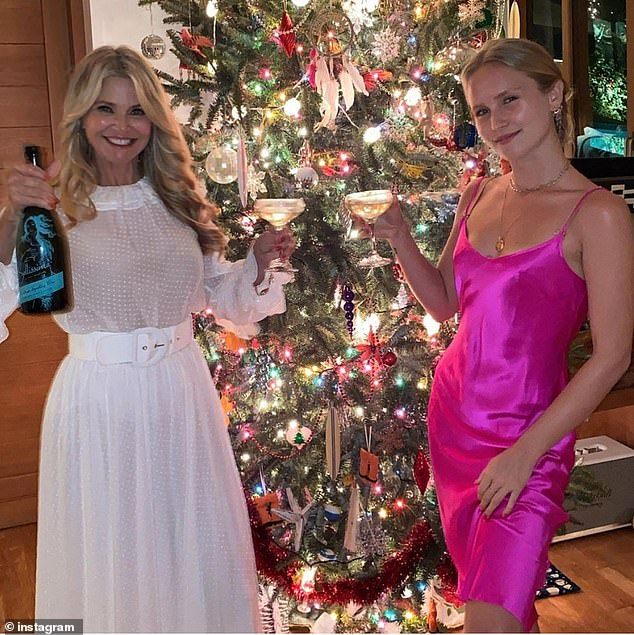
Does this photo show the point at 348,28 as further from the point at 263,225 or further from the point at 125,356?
the point at 125,356

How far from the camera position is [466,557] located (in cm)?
171

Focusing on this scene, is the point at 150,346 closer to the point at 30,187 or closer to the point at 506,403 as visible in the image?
the point at 30,187

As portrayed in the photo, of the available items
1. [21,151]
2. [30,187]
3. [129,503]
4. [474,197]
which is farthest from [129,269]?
[21,151]

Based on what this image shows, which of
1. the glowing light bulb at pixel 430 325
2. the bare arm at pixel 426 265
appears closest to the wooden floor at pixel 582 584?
the glowing light bulb at pixel 430 325

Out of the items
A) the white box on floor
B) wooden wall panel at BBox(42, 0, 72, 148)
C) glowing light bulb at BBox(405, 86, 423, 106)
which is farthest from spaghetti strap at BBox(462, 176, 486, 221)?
wooden wall panel at BBox(42, 0, 72, 148)

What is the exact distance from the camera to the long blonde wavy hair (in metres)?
1.71

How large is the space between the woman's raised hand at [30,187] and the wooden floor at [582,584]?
5.84 ft

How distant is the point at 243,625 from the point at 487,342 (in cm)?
89

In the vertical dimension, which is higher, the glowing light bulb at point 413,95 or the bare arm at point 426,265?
the glowing light bulb at point 413,95

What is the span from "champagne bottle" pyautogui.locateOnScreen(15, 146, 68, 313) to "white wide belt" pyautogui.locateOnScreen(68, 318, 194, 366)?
0.11m

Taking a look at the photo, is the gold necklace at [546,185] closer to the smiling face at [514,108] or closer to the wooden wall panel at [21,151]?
the smiling face at [514,108]

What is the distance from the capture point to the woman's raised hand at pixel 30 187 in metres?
1.53

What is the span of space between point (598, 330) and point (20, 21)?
9.61 feet

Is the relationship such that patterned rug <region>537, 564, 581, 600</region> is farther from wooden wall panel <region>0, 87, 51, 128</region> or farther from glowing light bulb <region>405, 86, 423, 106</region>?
wooden wall panel <region>0, 87, 51, 128</region>
